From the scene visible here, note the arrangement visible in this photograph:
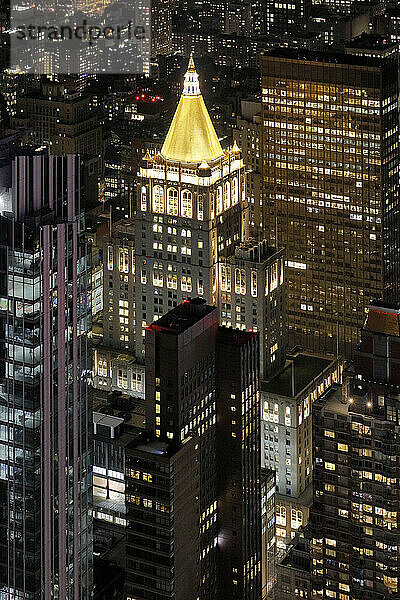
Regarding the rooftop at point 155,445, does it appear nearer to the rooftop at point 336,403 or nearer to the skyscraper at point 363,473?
the rooftop at point 336,403

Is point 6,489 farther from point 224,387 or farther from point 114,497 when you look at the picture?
point 114,497

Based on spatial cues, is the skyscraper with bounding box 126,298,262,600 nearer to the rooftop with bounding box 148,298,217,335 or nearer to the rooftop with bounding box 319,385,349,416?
the rooftop with bounding box 148,298,217,335

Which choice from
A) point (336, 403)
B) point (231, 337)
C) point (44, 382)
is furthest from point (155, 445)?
point (44, 382)

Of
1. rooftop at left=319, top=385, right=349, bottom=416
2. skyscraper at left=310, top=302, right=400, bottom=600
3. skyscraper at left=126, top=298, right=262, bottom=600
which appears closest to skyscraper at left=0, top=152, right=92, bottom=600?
skyscraper at left=126, top=298, right=262, bottom=600

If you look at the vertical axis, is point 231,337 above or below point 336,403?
above

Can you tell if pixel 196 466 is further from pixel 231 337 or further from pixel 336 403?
pixel 336 403

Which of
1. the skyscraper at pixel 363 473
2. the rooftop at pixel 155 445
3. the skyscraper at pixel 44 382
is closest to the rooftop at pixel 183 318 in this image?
the rooftop at pixel 155 445
